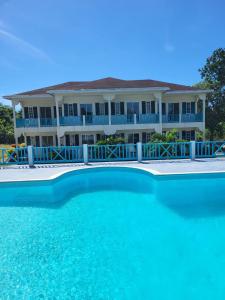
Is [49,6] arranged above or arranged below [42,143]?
above

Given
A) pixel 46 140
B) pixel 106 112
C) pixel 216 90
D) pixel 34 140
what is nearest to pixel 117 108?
pixel 106 112

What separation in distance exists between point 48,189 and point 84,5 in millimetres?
11558

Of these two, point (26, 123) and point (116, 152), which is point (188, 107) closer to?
point (116, 152)

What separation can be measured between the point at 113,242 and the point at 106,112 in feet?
50.9

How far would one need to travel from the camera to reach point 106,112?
1931cm

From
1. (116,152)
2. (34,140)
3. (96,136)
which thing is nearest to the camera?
(116,152)

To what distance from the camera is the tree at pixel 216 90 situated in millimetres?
26562

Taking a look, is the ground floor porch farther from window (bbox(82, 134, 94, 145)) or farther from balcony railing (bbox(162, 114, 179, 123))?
balcony railing (bbox(162, 114, 179, 123))

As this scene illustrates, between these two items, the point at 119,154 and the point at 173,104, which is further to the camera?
the point at 173,104

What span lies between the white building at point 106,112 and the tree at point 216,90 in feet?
27.1

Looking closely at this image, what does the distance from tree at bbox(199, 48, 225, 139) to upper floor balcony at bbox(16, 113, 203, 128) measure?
31.5 feet

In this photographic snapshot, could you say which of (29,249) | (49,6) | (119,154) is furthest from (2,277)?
(49,6)

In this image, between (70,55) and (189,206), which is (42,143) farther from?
(189,206)

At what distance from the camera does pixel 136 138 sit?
65.2 ft
